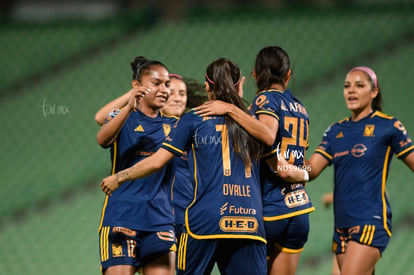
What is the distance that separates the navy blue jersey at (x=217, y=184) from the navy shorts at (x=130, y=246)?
0.51 metres

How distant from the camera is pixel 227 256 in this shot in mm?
3281

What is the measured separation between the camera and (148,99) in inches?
156

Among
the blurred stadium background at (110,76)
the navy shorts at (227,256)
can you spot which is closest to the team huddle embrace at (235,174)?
the navy shorts at (227,256)

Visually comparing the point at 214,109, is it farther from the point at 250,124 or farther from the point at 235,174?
the point at 235,174

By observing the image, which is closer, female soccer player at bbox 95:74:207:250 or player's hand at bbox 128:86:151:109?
player's hand at bbox 128:86:151:109

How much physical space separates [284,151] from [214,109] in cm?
71

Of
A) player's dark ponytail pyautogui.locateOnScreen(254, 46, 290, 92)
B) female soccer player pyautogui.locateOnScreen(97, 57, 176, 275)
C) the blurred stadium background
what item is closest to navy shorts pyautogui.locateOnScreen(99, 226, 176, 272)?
female soccer player pyautogui.locateOnScreen(97, 57, 176, 275)

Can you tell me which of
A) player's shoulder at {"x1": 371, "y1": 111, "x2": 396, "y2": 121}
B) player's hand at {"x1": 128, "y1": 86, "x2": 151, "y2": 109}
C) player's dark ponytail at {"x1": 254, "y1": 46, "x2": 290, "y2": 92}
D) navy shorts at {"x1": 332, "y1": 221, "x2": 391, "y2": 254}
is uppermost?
player's dark ponytail at {"x1": 254, "y1": 46, "x2": 290, "y2": 92}

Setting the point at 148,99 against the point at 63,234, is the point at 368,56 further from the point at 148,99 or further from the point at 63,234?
the point at 148,99

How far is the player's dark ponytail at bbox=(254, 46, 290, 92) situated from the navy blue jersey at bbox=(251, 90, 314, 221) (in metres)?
0.09

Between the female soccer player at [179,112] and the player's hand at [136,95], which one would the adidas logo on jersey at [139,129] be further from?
the female soccer player at [179,112]

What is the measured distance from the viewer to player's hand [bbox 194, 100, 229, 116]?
3.30 m

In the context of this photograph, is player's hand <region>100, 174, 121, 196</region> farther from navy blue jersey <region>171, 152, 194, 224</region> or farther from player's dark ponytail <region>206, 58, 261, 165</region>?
navy blue jersey <region>171, 152, 194, 224</region>

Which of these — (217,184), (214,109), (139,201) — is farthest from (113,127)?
(217,184)
